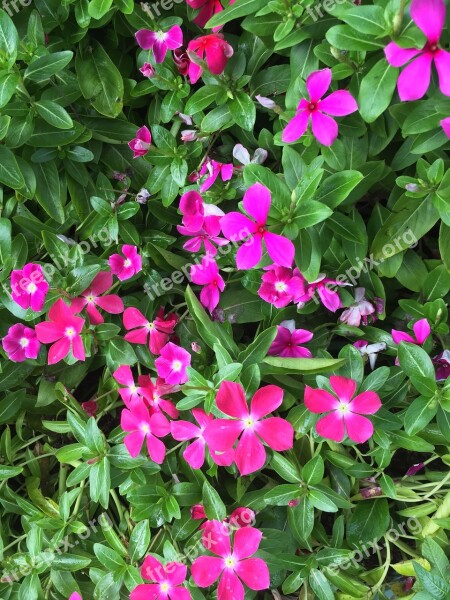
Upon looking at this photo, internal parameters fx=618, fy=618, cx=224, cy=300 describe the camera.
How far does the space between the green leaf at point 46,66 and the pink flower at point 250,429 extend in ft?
2.30

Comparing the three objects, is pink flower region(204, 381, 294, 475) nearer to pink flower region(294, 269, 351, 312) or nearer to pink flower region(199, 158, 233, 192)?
pink flower region(294, 269, 351, 312)

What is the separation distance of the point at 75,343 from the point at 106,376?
19 cm

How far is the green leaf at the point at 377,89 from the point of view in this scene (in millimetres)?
950

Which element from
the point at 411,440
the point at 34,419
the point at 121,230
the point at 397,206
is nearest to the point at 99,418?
the point at 34,419

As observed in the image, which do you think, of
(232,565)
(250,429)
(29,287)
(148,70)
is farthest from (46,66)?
(232,565)

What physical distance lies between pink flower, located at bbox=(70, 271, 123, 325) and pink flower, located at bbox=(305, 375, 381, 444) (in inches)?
18.4

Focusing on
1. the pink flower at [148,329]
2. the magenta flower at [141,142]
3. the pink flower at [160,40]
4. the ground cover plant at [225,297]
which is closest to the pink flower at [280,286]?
the ground cover plant at [225,297]

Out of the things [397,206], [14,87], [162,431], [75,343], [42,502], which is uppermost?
[14,87]

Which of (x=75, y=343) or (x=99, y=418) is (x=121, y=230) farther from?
(x=99, y=418)

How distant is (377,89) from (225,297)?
1.76 feet

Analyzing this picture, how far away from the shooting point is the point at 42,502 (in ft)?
4.75

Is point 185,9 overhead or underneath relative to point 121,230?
overhead

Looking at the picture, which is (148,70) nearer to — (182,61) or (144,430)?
(182,61)

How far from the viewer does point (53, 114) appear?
1.21m
